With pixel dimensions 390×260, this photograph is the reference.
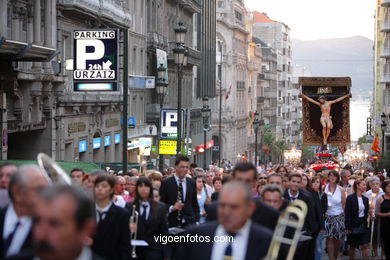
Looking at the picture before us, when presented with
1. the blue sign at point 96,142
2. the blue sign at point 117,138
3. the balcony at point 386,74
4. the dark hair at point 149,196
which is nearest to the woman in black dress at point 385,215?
the dark hair at point 149,196

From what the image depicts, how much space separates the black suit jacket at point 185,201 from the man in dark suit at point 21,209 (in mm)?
7206

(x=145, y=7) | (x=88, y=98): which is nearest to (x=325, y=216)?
(x=88, y=98)

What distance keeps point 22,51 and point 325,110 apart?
65.5ft

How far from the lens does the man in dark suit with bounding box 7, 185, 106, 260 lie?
509 centimetres

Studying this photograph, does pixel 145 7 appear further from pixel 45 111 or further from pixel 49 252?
pixel 49 252

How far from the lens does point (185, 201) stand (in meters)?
14.7

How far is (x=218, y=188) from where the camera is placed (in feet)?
56.7

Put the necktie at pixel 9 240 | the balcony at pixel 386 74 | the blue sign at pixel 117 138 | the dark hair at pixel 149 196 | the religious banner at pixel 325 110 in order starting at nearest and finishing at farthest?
1. the necktie at pixel 9 240
2. the dark hair at pixel 149 196
3. the religious banner at pixel 325 110
4. the blue sign at pixel 117 138
5. the balcony at pixel 386 74

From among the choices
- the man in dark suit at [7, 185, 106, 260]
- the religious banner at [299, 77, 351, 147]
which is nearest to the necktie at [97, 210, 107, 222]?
the man in dark suit at [7, 185, 106, 260]

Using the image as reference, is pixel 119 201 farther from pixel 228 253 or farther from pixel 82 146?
pixel 82 146

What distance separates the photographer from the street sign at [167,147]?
3419 centimetres

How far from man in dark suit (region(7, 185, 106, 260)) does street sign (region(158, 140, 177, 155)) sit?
94.4 feet

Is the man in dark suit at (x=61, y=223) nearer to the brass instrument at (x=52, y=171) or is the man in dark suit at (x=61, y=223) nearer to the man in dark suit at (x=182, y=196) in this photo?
the brass instrument at (x=52, y=171)

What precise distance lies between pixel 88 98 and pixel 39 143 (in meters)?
5.00
